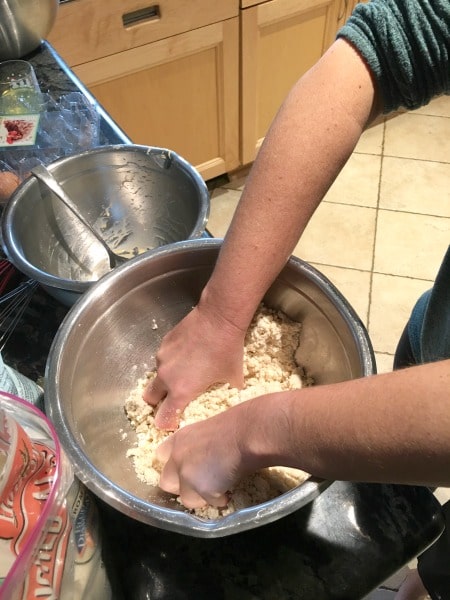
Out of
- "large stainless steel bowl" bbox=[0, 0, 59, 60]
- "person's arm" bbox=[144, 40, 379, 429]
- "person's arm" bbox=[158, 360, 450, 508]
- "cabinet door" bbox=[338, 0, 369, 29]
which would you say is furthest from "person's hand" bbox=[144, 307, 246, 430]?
"cabinet door" bbox=[338, 0, 369, 29]

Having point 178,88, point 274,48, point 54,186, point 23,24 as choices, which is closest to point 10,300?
point 54,186

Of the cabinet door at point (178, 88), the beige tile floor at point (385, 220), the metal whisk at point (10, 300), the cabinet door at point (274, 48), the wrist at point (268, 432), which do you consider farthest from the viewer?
the beige tile floor at point (385, 220)

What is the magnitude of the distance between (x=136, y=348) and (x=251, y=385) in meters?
0.15

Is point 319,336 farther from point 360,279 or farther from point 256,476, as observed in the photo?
point 360,279

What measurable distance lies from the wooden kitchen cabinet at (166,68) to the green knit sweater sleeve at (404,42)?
0.98m

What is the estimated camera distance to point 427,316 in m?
0.71

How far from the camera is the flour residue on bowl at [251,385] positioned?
1.91 feet

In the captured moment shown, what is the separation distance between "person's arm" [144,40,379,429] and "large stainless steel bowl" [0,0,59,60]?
631 mm

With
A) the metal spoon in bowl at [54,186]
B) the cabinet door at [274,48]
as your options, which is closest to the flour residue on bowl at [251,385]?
the metal spoon in bowl at [54,186]

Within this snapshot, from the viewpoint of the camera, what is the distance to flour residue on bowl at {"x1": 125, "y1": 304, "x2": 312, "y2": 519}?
583 millimetres

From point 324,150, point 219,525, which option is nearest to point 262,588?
point 219,525

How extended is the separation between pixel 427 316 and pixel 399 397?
390mm

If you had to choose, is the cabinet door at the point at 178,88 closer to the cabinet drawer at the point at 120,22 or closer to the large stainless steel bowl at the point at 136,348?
the cabinet drawer at the point at 120,22

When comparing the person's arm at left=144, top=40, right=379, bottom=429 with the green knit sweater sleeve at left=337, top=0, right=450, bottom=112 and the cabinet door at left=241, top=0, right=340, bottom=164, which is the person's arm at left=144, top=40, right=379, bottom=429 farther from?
the cabinet door at left=241, top=0, right=340, bottom=164
